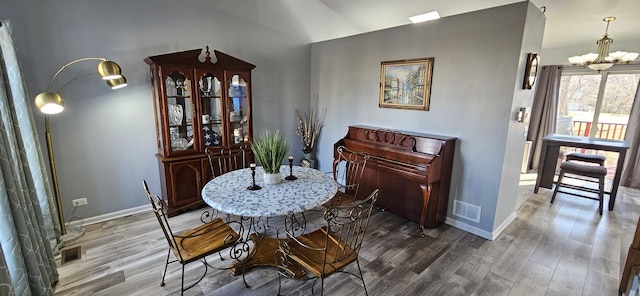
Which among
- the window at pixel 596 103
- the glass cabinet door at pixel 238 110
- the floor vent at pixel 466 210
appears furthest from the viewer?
the window at pixel 596 103

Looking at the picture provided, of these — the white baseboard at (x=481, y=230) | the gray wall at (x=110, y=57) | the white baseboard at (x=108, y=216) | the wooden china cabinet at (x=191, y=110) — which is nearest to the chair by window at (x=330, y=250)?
the white baseboard at (x=481, y=230)

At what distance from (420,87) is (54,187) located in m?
3.93

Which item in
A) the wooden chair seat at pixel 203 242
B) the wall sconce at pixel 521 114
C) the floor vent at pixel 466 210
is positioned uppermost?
the wall sconce at pixel 521 114

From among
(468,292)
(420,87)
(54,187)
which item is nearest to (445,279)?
(468,292)

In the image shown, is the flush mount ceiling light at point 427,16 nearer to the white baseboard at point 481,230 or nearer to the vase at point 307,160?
the vase at point 307,160

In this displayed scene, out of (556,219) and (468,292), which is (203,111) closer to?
(468,292)

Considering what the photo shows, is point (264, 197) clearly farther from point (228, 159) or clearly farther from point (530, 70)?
point (530, 70)

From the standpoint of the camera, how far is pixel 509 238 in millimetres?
3008

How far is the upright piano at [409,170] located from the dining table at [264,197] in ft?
3.31

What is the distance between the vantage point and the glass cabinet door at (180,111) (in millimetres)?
3207

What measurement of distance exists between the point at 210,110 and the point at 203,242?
6.35 ft

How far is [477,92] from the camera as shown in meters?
2.88

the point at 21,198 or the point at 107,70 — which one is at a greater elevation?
the point at 107,70

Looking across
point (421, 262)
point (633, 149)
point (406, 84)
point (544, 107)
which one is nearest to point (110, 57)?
point (406, 84)
